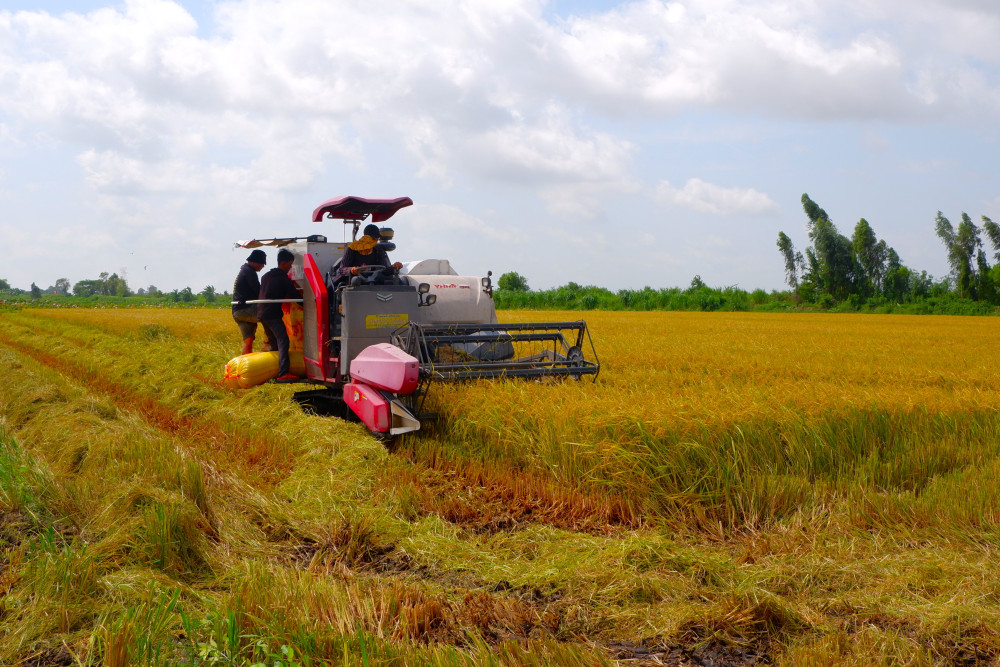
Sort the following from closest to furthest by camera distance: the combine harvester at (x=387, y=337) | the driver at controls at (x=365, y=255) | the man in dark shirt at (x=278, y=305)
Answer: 1. the combine harvester at (x=387, y=337)
2. the driver at controls at (x=365, y=255)
3. the man in dark shirt at (x=278, y=305)

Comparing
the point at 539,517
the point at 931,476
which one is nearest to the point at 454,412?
the point at 539,517

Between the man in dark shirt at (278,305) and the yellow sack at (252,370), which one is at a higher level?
the man in dark shirt at (278,305)

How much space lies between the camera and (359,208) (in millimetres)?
8617

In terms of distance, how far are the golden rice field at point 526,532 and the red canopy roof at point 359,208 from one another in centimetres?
244

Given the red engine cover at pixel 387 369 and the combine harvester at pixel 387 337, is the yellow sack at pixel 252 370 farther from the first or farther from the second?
the red engine cover at pixel 387 369

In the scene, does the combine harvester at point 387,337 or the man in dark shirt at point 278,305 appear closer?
the combine harvester at point 387,337

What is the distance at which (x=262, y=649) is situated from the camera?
2.74 m

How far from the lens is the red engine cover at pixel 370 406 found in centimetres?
667

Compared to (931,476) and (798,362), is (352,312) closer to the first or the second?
(931,476)

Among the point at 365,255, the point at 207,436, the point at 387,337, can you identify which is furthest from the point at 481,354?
the point at 207,436

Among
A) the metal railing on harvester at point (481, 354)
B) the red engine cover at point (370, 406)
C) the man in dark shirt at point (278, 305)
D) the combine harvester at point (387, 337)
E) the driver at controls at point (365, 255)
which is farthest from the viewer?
the man in dark shirt at point (278, 305)

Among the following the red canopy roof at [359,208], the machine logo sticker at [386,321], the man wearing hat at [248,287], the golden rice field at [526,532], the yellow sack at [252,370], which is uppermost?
the red canopy roof at [359,208]

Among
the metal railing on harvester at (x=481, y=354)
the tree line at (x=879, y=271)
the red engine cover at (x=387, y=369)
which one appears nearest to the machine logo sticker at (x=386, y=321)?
the metal railing on harvester at (x=481, y=354)

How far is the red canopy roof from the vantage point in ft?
27.8
